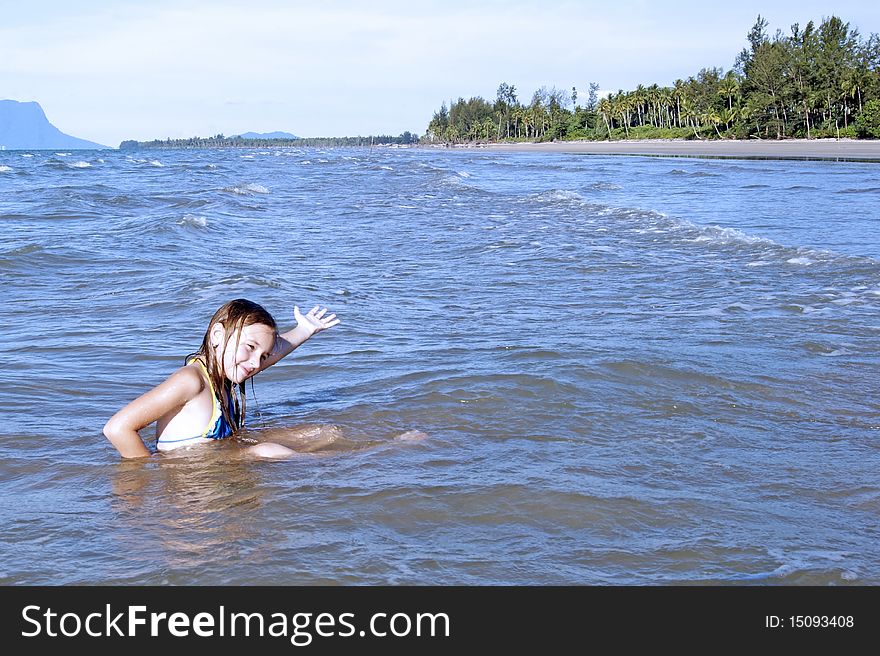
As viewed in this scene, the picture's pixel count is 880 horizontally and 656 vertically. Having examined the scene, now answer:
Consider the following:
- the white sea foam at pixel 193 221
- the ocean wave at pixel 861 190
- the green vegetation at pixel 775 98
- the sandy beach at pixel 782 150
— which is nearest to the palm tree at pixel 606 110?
the green vegetation at pixel 775 98

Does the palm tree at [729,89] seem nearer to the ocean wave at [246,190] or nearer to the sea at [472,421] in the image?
the ocean wave at [246,190]

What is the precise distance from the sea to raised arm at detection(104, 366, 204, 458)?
174 millimetres

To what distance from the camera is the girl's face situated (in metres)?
4.10

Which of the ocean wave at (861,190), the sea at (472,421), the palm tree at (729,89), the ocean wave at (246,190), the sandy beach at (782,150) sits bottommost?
the sea at (472,421)

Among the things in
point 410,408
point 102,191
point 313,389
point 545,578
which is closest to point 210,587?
point 545,578

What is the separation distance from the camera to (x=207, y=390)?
4.32 metres

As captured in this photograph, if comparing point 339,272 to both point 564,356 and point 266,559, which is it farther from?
point 266,559

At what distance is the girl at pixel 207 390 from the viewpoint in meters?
4.09

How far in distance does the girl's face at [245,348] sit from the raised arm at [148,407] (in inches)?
6.7

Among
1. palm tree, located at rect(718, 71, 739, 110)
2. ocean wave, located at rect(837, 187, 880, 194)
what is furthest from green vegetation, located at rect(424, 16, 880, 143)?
ocean wave, located at rect(837, 187, 880, 194)

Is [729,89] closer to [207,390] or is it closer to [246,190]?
[246,190]

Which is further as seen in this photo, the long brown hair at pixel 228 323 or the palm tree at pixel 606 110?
the palm tree at pixel 606 110

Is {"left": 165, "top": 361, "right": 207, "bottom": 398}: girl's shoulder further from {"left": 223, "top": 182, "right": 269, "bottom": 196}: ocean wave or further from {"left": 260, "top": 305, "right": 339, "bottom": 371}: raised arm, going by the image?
{"left": 223, "top": 182, "right": 269, "bottom": 196}: ocean wave

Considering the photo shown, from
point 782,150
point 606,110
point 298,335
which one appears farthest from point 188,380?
point 606,110
